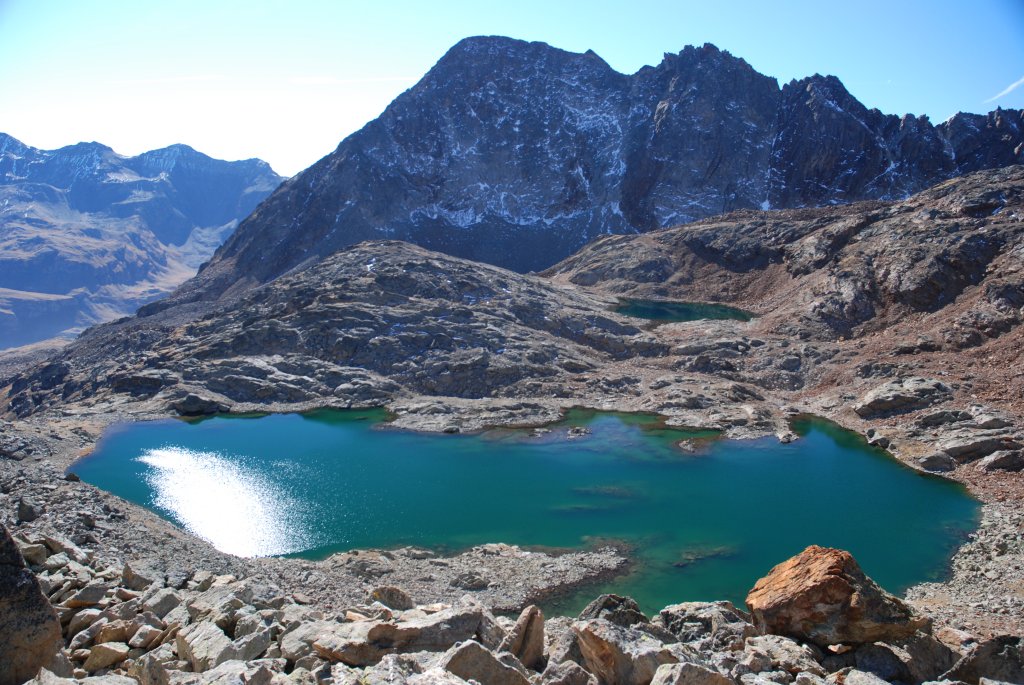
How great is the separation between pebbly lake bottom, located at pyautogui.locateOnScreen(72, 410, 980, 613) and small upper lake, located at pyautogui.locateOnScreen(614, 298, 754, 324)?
36.7 metres

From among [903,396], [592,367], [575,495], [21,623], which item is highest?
[21,623]

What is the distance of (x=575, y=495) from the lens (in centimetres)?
4697

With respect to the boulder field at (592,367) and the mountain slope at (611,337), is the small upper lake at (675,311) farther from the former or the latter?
the mountain slope at (611,337)

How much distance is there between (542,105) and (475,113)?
688 inches

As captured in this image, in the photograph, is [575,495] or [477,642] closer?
[477,642]

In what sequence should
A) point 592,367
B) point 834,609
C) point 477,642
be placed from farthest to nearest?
point 592,367 < point 834,609 < point 477,642

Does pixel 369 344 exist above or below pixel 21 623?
above

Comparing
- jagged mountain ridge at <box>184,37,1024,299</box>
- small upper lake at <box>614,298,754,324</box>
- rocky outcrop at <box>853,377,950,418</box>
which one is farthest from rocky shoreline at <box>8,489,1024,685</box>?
jagged mountain ridge at <box>184,37,1024,299</box>

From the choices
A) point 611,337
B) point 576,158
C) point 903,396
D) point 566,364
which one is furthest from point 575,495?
point 576,158

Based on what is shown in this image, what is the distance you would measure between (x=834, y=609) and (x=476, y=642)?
931 cm

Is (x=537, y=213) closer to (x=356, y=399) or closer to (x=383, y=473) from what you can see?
(x=356, y=399)

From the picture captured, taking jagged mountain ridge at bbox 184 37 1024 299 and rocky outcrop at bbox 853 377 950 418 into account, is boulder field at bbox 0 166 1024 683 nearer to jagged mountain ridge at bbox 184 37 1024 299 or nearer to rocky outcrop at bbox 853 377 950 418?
rocky outcrop at bbox 853 377 950 418

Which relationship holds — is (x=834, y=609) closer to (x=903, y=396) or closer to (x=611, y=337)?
(x=903, y=396)

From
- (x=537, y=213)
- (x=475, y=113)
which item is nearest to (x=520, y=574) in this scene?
(x=537, y=213)
